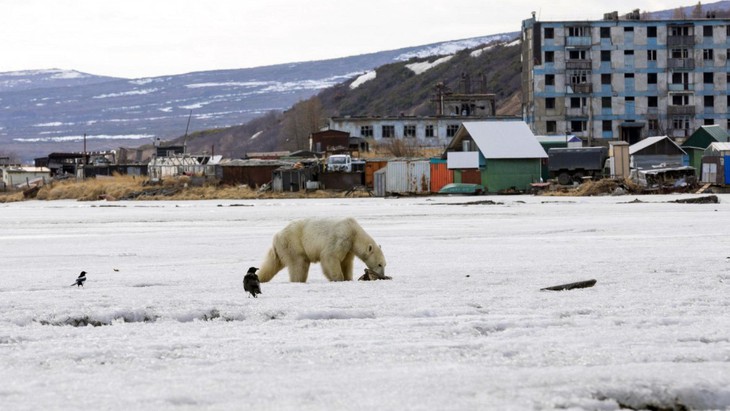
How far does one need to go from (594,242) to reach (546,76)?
87.1 meters

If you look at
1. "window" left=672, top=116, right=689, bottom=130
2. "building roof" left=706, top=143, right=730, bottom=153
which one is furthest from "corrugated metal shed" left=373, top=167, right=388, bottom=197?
"window" left=672, top=116, right=689, bottom=130

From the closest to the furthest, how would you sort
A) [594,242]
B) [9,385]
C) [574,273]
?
[9,385] < [574,273] < [594,242]

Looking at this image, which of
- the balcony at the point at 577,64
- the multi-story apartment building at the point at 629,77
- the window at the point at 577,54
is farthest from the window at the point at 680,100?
the window at the point at 577,54

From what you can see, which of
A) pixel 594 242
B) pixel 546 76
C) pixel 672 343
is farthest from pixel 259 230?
pixel 546 76

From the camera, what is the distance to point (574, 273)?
1370 cm

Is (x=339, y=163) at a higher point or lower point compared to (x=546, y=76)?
lower

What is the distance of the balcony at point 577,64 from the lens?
105000 millimetres

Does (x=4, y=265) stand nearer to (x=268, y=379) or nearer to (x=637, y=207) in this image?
(x=268, y=379)

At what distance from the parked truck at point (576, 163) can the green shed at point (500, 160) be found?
2.70 feet

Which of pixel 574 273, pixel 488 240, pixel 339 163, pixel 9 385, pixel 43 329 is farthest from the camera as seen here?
pixel 339 163

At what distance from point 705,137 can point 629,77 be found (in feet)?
89.7

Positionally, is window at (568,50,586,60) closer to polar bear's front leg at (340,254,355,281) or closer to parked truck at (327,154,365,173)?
parked truck at (327,154,365,173)

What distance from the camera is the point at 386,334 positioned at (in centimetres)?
833

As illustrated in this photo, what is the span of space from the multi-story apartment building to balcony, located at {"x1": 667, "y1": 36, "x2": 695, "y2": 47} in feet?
0.32
